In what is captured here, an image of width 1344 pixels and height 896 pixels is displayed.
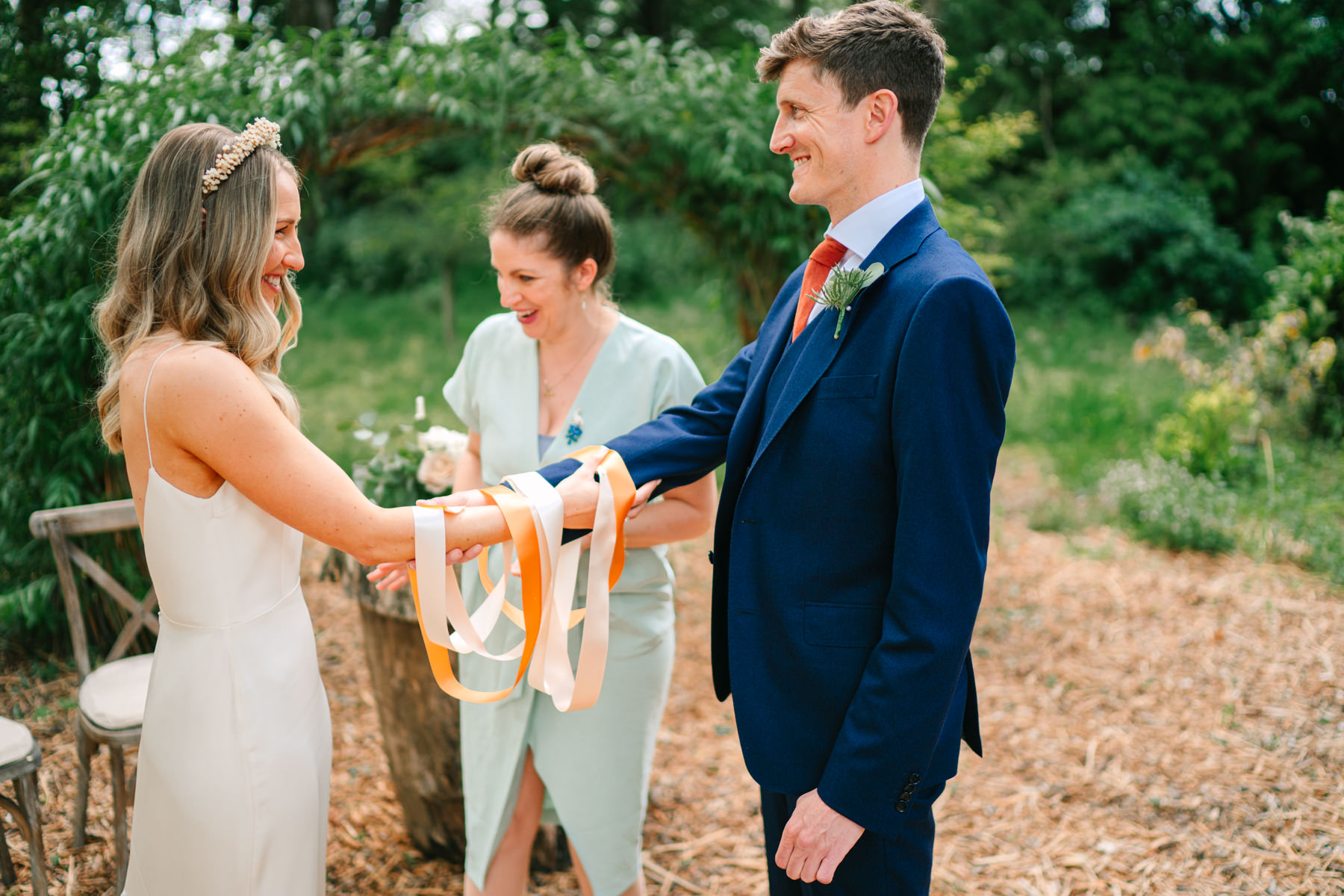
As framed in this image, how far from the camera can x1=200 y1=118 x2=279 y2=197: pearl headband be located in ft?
5.78

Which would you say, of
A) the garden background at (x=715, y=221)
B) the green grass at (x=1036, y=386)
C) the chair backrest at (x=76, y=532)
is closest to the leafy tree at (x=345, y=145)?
the garden background at (x=715, y=221)

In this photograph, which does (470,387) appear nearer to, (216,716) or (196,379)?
(196,379)

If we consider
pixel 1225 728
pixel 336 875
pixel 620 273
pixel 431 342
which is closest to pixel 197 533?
pixel 336 875

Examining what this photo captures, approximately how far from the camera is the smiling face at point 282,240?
1870 millimetres

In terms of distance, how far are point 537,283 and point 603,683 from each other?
107cm

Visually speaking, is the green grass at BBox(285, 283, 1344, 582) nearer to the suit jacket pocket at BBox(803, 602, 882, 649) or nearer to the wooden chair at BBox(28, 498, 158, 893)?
the wooden chair at BBox(28, 498, 158, 893)

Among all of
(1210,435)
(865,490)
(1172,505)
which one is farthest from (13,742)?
(1210,435)

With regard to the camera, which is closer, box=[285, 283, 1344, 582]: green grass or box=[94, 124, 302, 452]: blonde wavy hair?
box=[94, 124, 302, 452]: blonde wavy hair

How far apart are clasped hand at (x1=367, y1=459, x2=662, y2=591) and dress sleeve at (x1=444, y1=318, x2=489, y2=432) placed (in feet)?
1.80

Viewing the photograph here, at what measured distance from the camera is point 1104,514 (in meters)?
6.58

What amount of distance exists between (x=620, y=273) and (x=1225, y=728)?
535 inches

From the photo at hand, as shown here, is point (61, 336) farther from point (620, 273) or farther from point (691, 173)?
point (620, 273)

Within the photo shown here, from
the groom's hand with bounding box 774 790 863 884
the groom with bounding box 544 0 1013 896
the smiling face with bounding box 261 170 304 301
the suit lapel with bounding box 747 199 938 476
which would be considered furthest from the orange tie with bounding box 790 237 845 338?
the smiling face with bounding box 261 170 304 301

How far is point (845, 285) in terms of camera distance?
1.63m
